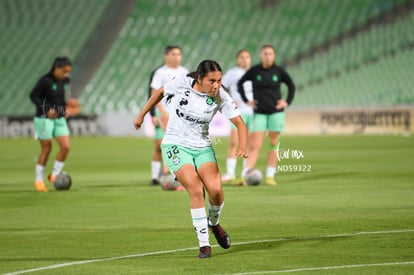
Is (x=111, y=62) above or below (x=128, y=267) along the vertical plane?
above

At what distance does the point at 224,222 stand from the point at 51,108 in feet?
20.4

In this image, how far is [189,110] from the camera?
9203mm

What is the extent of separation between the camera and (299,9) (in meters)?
48.0

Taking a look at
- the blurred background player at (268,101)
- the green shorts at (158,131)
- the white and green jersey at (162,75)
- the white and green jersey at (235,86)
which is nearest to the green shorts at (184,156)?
the white and green jersey at (162,75)

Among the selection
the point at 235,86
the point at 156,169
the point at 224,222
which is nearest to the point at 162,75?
the point at 156,169

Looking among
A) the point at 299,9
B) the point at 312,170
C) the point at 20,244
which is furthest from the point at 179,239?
the point at 299,9

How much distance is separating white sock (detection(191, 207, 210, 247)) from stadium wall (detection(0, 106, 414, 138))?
30625mm

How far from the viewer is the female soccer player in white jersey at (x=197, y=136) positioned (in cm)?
903

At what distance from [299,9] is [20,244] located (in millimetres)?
39574

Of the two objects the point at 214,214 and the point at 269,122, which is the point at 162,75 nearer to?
the point at 269,122

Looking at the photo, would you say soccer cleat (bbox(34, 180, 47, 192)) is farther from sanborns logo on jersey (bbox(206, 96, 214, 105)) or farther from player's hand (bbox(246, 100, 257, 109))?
sanborns logo on jersey (bbox(206, 96, 214, 105))

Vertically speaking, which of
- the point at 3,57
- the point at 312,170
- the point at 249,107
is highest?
the point at 3,57

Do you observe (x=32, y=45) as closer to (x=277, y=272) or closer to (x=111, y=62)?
(x=111, y=62)

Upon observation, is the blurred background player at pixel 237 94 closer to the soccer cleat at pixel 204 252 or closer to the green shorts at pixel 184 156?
the green shorts at pixel 184 156
